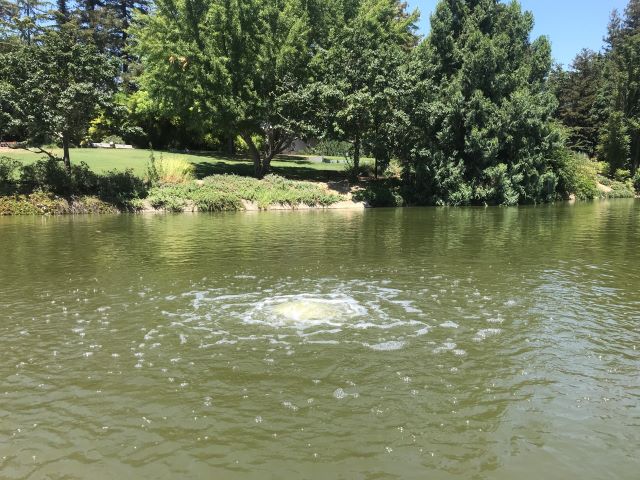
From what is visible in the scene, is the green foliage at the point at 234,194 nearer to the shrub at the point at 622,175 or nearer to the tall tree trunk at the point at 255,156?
the tall tree trunk at the point at 255,156

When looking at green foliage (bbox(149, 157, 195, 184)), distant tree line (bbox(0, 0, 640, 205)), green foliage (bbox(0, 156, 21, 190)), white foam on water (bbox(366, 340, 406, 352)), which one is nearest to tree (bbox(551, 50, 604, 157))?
distant tree line (bbox(0, 0, 640, 205))

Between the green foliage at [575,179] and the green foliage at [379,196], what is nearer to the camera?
the green foliage at [379,196]

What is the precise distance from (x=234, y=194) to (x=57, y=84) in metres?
10.5

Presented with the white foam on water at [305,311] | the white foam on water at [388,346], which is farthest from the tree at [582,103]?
the white foam on water at [388,346]

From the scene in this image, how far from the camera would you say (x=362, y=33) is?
118ft

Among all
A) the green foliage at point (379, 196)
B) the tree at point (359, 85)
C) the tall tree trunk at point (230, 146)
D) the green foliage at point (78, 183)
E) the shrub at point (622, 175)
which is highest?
the tree at point (359, 85)

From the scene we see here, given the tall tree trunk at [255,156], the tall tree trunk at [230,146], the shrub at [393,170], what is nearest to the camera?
the tall tree trunk at [255,156]

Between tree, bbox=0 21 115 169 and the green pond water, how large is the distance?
560 inches

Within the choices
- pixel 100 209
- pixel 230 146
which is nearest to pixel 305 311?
pixel 100 209

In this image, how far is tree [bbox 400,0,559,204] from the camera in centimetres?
3525

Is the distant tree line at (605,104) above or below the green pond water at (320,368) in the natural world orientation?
above

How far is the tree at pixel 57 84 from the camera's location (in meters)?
25.2

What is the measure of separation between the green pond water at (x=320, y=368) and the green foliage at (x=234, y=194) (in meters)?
15.5

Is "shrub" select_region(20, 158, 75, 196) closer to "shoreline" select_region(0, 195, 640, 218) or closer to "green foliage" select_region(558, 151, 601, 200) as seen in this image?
"shoreline" select_region(0, 195, 640, 218)
